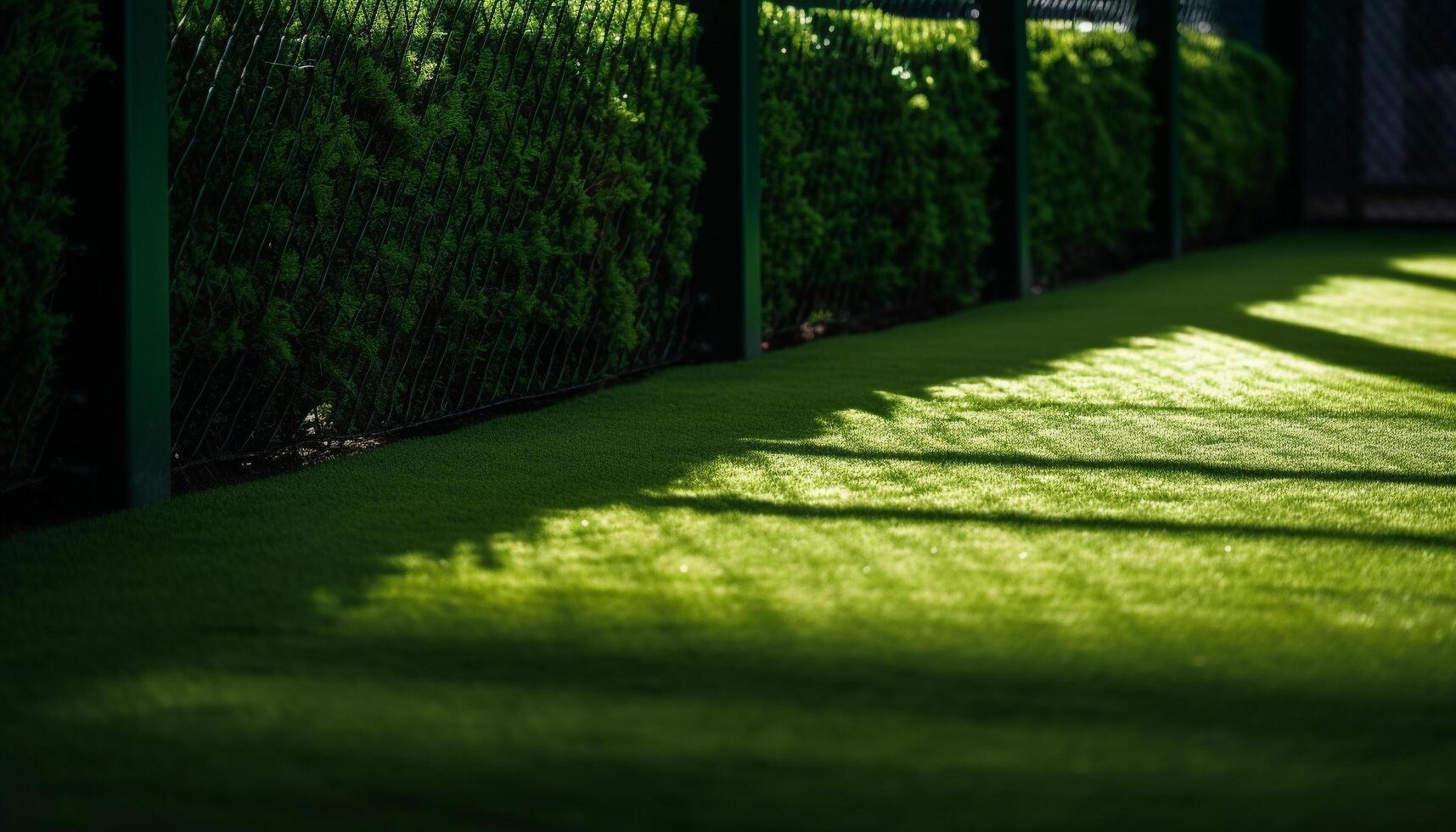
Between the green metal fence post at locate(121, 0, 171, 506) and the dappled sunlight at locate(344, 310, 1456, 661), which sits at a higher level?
the green metal fence post at locate(121, 0, 171, 506)

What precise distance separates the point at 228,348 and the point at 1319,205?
13.9 meters

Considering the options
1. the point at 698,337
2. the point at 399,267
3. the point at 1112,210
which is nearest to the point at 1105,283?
the point at 1112,210

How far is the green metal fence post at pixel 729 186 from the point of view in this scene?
6.46 metres

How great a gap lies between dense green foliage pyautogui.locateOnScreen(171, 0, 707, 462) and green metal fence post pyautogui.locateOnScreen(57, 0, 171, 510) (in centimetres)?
25

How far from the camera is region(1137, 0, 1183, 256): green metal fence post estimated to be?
38.6ft

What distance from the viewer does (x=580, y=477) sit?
4.11 meters

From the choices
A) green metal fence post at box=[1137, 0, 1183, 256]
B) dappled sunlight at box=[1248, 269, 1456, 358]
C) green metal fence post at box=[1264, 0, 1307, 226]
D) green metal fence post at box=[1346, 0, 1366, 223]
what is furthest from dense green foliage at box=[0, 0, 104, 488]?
green metal fence post at box=[1346, 0, 1366, 223]

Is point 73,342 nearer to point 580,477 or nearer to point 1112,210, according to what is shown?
point 580,477

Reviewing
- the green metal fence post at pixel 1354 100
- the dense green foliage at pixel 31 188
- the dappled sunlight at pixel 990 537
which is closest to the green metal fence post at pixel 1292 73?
the green metal fence post at pixel 1354 100

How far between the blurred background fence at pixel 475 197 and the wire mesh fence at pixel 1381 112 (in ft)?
20.5

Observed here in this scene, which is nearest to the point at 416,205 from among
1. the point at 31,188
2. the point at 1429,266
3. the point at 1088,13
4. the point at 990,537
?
the point at 31,188

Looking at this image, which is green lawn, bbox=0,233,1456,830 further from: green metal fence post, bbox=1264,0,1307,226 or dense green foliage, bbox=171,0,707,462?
green metal fence post, bbox=1264,0,1307,226

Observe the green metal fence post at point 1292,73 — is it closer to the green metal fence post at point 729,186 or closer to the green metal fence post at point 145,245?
the green metal fence post at point 729,186

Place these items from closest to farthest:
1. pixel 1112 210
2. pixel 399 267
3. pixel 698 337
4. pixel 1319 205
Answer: pixel 399 267 → pixel 698 337 → pixel 1112 210 → pixel 1319 205
